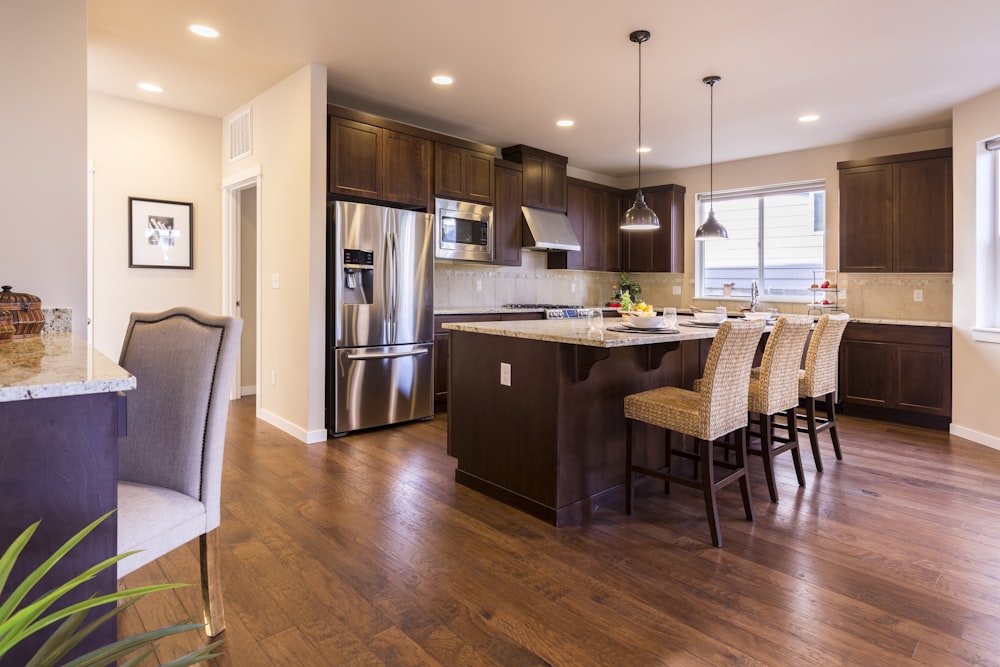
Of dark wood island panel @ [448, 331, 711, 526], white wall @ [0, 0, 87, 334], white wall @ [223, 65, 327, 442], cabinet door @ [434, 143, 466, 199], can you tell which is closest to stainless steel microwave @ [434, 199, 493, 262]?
cabinet door @ [434, 143, 466, 199]

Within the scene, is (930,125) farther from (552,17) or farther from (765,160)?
(552,17)

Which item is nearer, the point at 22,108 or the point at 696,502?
the point at 22,108

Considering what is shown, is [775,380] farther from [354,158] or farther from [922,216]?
[354,158]

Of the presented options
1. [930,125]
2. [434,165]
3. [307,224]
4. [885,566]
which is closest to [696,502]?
[885,566]

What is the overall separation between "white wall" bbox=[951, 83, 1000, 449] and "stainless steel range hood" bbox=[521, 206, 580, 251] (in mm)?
3299

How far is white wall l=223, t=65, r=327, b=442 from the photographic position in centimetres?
396

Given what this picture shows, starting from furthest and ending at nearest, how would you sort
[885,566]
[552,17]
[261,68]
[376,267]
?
→ [376,267]
[261,68]
[552,17]
[885,566]

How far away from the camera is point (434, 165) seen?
487 centimetres

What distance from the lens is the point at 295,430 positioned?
165 inches

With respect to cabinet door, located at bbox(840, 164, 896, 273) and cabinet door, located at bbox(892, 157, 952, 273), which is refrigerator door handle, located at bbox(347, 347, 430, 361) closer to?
cabinet door, located at bbox(840, 164, 896, 273)

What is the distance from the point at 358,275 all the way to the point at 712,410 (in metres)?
2.70

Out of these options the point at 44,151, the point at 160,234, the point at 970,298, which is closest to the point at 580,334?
the point at 44,151

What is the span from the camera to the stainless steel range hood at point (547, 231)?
19.0 feet

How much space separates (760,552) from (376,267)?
309 centimetres
